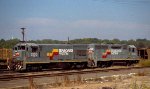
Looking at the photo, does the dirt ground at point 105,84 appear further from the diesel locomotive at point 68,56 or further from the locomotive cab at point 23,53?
the diesel locomotive at point 68,56

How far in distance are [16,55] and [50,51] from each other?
4082 mm

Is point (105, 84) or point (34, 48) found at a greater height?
point (34, 48)

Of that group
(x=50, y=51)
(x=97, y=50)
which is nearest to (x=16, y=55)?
(x=50, y=51)

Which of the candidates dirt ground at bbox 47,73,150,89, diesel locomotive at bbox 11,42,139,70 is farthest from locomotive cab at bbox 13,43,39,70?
dirt ground at bbox 47,73,150,89

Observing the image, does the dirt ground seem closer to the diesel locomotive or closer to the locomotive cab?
the locomotive cab

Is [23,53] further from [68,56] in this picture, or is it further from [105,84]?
[105,84]

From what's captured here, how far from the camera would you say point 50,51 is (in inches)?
1383

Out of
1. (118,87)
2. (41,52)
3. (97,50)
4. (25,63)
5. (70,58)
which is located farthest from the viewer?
(97,50)

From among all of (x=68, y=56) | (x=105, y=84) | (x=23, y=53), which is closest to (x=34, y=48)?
(x=23, y=53)

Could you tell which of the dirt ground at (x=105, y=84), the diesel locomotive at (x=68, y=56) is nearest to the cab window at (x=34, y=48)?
the diesel locomotive at (x=68, y=56)

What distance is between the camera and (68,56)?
3678 centimetres

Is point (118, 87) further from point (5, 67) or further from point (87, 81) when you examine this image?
point (5, 67)

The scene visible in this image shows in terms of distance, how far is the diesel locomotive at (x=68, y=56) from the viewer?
32.6 m

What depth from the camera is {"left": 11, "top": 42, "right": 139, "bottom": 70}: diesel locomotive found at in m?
32.6
